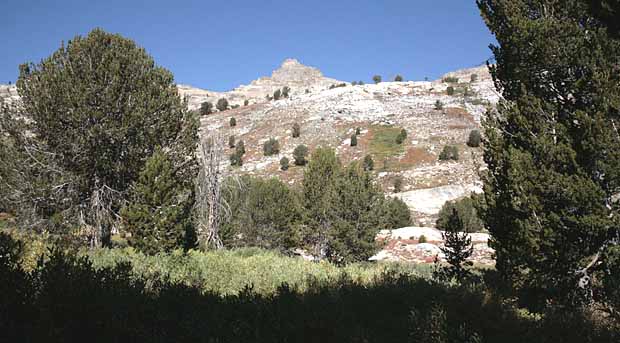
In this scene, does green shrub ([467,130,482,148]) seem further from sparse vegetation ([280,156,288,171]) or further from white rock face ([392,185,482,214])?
sparse vegetation ([280,156,288,171])

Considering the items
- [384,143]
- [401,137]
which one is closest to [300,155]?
[384,143]

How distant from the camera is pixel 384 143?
58375mm

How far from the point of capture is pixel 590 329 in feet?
17.8

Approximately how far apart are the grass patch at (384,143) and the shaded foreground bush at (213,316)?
48.4 meters

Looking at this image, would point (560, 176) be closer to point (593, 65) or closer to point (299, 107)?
point (593, 65)

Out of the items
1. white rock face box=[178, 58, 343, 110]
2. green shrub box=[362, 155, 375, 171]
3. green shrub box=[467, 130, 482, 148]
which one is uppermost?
white rock face box=[178, 58, 343, 110]

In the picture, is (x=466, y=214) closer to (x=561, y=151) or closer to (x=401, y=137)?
(x=401, y=137)

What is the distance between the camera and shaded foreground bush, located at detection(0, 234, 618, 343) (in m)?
3.79

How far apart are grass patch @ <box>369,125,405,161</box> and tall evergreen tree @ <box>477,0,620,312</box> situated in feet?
146

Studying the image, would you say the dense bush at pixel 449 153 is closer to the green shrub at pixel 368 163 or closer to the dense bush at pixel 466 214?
the green shrub at pixel 368 163

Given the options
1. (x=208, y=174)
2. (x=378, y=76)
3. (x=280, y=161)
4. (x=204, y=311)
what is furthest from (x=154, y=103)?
(x=378, y=76)

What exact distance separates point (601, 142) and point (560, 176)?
3.08 ft

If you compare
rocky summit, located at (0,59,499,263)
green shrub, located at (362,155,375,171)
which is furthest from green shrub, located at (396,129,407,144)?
green shrub, located at (362,155,375,171)

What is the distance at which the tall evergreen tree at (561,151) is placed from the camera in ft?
25.5
